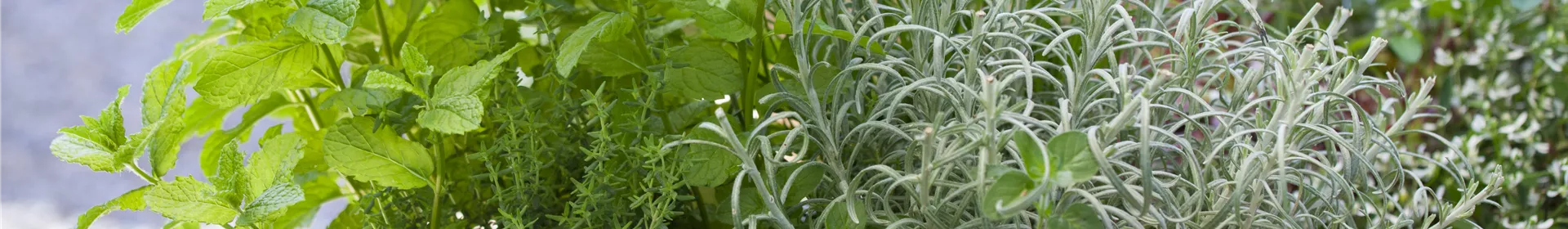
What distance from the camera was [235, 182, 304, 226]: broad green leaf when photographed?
1.08 feet

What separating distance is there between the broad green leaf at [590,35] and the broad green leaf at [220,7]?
11cm

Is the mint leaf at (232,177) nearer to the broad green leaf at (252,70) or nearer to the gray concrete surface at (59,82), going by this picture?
the broad green leaf at (252,70)

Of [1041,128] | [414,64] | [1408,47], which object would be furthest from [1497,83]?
[414,64]

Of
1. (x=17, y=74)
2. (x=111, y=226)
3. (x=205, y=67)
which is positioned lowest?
(x=111, y=226)

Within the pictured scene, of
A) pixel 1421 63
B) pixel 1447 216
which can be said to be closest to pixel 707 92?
pixel 1447 216

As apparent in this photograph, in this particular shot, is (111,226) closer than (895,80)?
No

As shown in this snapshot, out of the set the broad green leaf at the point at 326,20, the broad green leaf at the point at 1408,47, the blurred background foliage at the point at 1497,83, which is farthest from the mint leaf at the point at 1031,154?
the broad green leaf at the point at 1408,47

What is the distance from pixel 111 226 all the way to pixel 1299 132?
883mm

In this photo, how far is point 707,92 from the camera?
375mm

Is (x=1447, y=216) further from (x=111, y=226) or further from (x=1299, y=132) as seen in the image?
(x=111, y=226)

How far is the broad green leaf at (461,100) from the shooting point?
316mm

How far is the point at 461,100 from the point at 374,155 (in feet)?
0.25

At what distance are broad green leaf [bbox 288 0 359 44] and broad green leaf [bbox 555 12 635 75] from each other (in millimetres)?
72

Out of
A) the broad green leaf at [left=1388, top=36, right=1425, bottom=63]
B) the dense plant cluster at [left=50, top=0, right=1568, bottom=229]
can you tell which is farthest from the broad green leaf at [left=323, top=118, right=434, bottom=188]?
the broad green leaf at [left=1388, top=36, right=1425, bottom=63]
